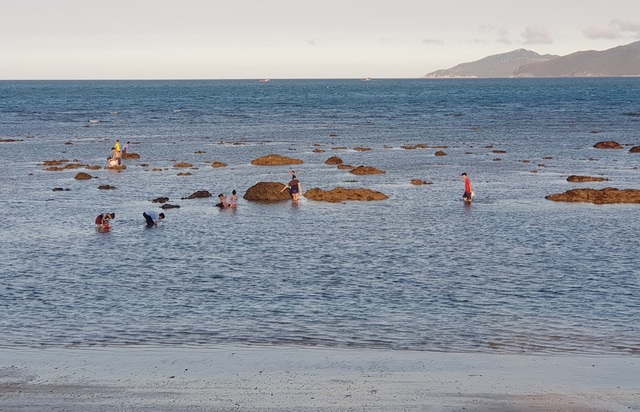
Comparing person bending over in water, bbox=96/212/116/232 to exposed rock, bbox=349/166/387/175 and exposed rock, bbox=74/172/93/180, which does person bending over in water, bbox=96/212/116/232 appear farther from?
exposed rock, bbox=349/166/387/175

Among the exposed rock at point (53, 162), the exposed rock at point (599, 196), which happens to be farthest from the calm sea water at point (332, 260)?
the exposed rock at point (599, 196)

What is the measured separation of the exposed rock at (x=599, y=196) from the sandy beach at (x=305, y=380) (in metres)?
29.7

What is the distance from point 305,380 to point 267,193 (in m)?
33.7

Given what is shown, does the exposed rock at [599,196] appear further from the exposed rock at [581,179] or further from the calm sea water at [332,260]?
the exposed rock at [581,179]

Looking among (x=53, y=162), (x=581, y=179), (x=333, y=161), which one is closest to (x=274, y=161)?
(x=333, y=161)

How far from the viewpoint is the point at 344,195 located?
174 feet

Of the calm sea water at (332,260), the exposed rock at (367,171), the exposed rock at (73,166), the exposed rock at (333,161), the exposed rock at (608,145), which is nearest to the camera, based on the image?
the calm sea water at (332,260)

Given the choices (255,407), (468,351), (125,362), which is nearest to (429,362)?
(468,351)

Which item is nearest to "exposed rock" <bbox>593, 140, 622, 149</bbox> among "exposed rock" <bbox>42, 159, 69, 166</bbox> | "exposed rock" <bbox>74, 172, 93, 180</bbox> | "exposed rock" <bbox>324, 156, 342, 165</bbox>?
"exposed rock" <bbox>324, 156, 342, 165</bbox>

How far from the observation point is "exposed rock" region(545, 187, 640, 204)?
1996 inches

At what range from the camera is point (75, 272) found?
33.8m

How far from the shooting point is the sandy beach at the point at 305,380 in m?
18.7

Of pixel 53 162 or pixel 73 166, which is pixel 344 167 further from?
pixel 53 162

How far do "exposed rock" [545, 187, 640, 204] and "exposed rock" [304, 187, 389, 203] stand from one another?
1006 centimetres
